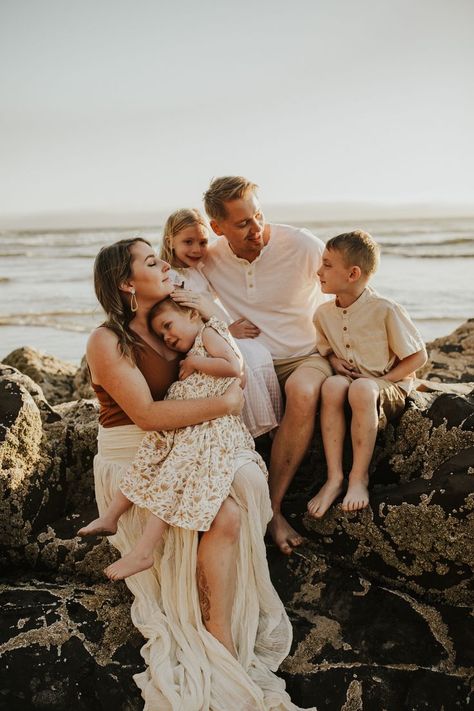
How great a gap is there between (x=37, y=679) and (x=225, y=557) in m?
0.87

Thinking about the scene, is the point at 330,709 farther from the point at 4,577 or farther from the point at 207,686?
the point at 4,577

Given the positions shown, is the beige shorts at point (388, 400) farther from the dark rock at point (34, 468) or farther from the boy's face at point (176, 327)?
the dark rock at point (34, 468)

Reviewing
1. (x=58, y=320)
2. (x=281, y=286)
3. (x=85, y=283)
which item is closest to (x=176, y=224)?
(x=281, y=286)

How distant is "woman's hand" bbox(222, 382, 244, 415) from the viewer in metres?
3.34

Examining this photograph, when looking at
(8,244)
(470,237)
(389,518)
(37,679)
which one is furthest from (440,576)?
(8,244)

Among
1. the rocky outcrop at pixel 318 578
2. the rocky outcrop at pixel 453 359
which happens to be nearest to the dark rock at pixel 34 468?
the rocky outcrop at pixel 318 578

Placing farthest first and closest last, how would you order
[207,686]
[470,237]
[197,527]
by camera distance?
[470,237] → [197,527] → [207,686]

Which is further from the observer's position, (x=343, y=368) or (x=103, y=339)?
(x=343, y=368)

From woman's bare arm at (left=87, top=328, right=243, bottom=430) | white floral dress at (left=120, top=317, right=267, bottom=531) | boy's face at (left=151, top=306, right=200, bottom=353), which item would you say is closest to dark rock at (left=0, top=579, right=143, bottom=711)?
white floral dress at (left=120, top=317, right=267, bottom=531)

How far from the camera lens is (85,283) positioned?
15867mm

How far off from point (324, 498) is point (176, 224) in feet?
6.02

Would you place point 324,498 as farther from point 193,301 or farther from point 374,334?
point 193,301

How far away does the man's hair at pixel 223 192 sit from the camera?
415 cm

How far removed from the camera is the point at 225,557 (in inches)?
121
